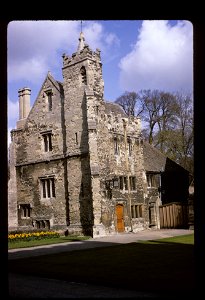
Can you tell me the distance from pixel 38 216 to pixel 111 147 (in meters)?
8.05

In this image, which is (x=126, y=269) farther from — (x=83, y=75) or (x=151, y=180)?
(x=151, y=180)

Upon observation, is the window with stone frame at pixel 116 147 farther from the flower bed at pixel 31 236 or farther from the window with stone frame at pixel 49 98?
the flower bed at pixel 31 236

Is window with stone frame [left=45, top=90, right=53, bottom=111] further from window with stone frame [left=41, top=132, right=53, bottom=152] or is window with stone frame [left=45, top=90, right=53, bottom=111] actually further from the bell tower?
window with stone frame [left=41, top=132, right=53, bottom=152]

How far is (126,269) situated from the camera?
36.8ft

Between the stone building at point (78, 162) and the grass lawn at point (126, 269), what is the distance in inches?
452

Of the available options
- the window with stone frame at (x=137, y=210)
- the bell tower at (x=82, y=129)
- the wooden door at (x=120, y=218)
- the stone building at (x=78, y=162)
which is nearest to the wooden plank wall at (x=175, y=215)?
the stone building at (x=78, y=162)

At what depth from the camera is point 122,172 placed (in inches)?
1173

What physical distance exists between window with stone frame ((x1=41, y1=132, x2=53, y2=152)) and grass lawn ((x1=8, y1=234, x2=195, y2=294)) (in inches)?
599

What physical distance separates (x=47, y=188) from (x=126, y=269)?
19.6m

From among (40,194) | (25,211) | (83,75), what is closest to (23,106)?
(83,75)

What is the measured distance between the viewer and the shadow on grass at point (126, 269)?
28.8ft
